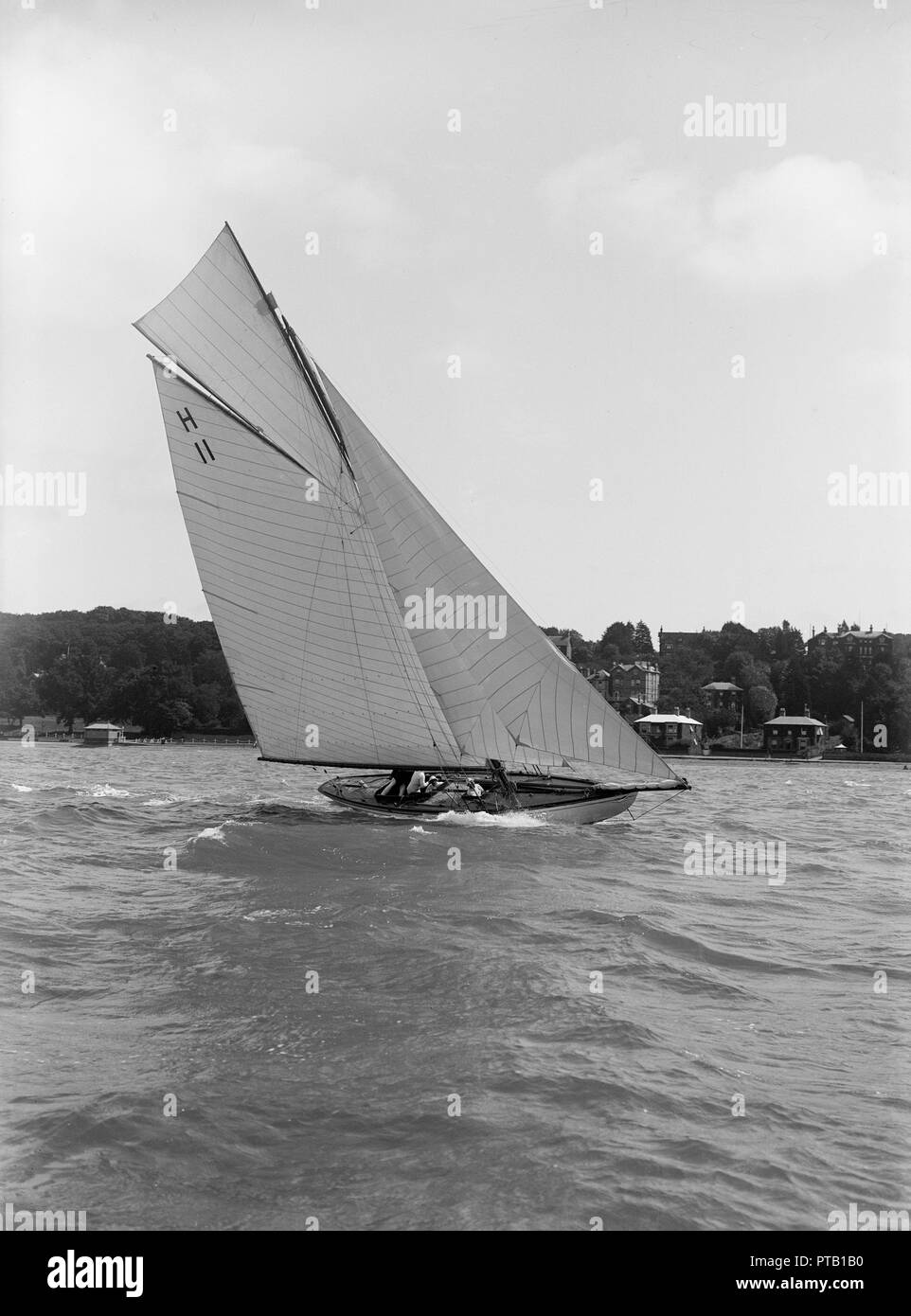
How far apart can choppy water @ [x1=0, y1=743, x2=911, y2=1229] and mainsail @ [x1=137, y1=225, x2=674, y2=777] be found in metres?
6.72

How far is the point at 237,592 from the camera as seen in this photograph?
2800 cm

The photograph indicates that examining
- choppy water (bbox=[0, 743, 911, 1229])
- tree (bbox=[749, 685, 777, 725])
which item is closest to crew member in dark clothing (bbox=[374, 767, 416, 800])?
choppy water (bbox=[0, 743, 911, 1229])

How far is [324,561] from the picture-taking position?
28094mm

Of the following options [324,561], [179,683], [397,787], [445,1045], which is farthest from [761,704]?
[445,1045]

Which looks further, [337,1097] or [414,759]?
[414,759]

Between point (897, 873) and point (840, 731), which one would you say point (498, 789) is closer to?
point (897, 873)

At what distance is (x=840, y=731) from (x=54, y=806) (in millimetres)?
106605

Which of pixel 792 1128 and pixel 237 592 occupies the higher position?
pixel 237 592

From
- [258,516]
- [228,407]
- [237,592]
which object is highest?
[228,407]

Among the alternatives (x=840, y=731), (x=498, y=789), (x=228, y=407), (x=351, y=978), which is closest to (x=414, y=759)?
(x=498, y=789)

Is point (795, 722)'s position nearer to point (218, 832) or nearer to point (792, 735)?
point (792, 735)

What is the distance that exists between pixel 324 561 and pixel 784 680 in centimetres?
11654

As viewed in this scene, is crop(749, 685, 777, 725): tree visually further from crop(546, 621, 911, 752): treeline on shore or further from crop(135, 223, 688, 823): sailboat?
crop(135, 223, 688, 823): sailboat
